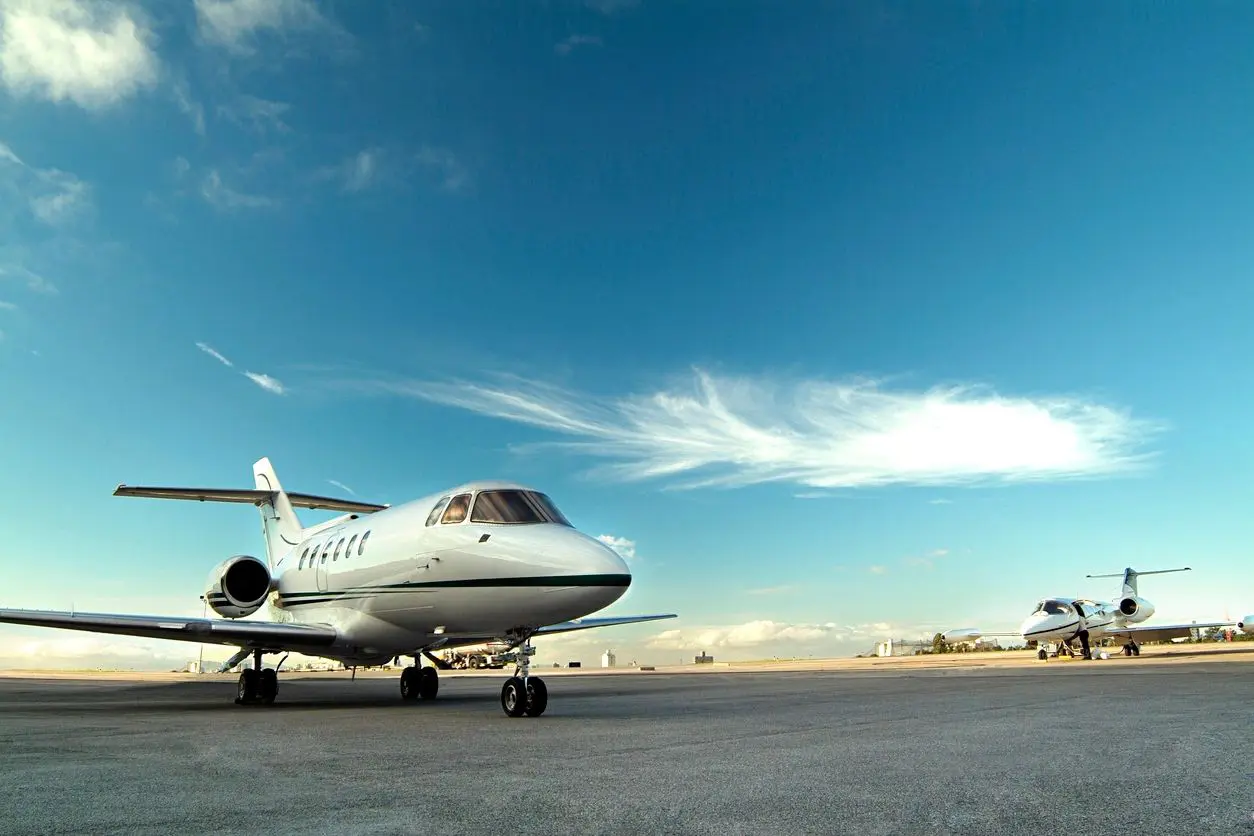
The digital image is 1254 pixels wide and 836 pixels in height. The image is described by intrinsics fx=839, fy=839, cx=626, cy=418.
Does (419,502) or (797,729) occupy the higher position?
(419,502)

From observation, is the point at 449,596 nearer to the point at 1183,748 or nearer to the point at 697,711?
the point at 697,711

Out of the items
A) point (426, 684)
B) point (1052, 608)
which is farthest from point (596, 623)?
point (1052, 608)

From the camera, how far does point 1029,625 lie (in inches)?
1523

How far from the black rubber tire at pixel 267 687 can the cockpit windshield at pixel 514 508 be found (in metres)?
6.60

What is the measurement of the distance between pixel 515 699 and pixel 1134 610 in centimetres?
4313

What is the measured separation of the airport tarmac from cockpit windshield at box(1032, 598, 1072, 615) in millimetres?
31548

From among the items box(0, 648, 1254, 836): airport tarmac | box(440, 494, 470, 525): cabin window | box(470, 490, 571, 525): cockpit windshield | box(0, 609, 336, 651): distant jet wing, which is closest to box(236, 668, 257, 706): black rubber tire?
box(0, 609, 336, 651): distant jet wing

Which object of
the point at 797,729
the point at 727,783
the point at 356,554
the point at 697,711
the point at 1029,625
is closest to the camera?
the point at 727,783

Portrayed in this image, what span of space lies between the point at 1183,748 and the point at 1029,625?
1408 inches

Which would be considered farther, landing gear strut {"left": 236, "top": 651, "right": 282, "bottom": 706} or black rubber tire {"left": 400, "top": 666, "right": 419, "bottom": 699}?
black rubber tire {"left": 400, "top": 666, "right": 419, "bottom": 699}

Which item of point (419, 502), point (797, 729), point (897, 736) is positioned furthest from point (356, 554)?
point (897, 736)

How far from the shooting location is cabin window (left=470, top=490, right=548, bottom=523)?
38.7 ft

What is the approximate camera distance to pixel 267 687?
15.7m

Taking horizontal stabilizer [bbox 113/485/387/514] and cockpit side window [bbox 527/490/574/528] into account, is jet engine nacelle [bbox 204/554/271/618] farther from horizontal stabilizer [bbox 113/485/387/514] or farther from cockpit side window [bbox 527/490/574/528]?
cockpit side window [bbox 527/490/574/528]
